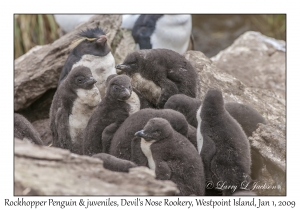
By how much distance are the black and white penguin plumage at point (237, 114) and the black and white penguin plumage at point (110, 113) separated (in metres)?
0.51

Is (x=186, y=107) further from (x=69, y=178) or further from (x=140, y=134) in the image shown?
(x=69, y=178)

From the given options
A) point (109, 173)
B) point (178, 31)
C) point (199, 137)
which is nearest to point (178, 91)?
point (199, 137)

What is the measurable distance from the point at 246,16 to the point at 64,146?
11074mm

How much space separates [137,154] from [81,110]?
1.17 metres

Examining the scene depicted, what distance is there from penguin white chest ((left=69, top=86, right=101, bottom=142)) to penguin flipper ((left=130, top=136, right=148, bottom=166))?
0.99m

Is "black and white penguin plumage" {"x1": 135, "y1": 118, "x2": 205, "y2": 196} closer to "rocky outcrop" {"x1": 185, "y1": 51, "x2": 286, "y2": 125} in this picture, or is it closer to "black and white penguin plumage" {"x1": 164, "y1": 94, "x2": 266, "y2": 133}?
"black and white penguin plumage" {"x1": 164, "y1": 94, "x2": 266, "y2": 133}

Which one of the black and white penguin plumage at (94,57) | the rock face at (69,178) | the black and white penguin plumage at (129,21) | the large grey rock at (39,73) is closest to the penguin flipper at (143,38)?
the black and white penguin plumage at (129,21)

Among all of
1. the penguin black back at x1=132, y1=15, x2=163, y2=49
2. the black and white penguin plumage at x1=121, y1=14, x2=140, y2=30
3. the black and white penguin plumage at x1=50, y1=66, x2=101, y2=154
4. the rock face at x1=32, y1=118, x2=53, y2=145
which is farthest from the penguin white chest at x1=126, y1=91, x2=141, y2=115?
the black and white penguin plumage at x1=121, y1=14, x2=140, y2=30

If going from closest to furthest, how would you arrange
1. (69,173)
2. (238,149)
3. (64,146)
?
(69,173) < (238,149) < (64,146)

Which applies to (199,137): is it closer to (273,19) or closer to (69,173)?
(69,173)

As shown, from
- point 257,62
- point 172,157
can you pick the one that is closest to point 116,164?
point 172,157

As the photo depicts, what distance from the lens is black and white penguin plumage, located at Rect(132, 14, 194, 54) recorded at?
10586 mm

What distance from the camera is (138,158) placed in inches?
224
